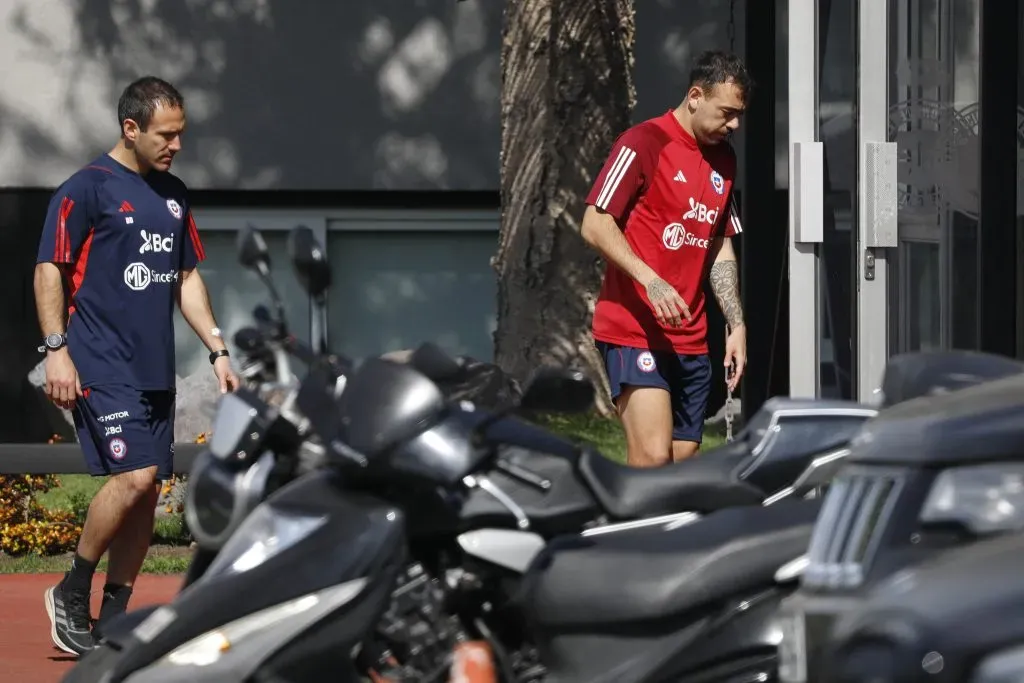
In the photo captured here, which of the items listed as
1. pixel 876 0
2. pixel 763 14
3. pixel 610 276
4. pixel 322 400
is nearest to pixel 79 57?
A: pixel 763 14

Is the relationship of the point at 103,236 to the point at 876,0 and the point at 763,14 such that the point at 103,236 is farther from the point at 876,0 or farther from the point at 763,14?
the point at 763,14

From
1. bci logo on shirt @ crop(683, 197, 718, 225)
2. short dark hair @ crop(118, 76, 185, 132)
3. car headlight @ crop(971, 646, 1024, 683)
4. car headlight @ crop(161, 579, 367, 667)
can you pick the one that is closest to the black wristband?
short dark hair @ crop(118, 76, 185, 132)

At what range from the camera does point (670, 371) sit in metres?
6.97

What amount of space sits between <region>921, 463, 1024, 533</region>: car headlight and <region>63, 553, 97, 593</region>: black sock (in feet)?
15.6

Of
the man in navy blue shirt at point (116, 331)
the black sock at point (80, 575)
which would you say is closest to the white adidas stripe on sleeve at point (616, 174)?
the man in navy blue shirt at point (116, 331)

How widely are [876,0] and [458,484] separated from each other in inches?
218

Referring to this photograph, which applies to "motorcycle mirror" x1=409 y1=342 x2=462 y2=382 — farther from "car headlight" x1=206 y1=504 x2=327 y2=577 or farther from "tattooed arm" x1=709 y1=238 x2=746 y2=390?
"tattooed arm" x1=709 y1=238 x2=746 y2=390

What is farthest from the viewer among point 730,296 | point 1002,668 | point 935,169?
point 935,169

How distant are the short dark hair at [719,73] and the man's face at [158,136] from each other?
186 cm

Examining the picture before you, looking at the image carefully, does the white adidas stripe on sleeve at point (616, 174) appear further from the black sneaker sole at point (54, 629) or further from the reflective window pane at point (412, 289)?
the reflective window pane at point (412, 289)

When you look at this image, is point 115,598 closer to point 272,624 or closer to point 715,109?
point 715,109

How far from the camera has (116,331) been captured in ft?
23.7

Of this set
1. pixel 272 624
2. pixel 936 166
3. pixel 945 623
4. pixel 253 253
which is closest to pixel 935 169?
pixel 936 166

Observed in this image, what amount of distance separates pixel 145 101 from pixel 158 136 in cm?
13
